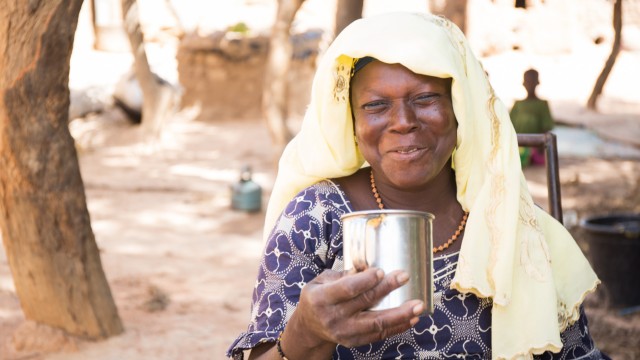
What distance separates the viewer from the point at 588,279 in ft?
7.82

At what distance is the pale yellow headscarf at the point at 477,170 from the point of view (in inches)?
83.4

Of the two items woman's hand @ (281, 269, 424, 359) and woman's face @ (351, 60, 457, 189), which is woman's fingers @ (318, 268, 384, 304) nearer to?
woman's hand @ (281, 269, 424, 359)

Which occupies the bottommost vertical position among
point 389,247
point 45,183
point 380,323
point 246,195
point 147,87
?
point 246,195

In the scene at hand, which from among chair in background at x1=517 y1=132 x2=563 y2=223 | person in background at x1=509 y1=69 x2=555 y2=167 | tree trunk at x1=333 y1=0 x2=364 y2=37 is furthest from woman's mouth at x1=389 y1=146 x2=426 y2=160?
person in background at x1=509 y1=69 x2=555 y2=167

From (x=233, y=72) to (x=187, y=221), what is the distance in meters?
6.25

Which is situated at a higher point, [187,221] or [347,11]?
[347,11]

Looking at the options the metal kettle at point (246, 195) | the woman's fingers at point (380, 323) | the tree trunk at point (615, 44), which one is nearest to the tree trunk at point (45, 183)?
the woman's fingers at point (380, 323)

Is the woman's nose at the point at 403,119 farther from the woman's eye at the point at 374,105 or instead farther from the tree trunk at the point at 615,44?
the tree trunk at the point at 615,44

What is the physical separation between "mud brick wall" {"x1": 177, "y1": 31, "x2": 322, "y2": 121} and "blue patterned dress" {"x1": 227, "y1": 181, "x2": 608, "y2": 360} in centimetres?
1173

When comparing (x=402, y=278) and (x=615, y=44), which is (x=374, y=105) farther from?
(x=615, y=44)

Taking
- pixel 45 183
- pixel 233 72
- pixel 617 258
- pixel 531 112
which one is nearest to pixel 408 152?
pixel 45 183

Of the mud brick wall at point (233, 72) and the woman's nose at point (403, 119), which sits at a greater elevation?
the woman's nose at point (403, 119)

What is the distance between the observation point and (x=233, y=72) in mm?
14477

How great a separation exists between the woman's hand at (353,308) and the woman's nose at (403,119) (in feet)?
1.79
